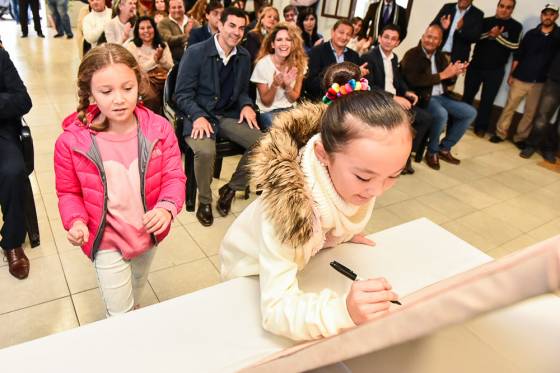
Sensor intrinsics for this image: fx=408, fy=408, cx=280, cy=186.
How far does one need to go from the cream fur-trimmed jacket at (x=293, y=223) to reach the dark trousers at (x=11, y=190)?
1519 millimetres

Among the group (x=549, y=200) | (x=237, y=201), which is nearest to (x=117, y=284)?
(x=237, y=201)

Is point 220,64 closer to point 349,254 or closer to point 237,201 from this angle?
point 237,201

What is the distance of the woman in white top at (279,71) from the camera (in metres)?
3.16

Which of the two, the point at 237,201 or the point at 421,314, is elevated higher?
the point at 421,314

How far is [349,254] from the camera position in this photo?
48.4 inches

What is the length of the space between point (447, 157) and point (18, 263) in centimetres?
407

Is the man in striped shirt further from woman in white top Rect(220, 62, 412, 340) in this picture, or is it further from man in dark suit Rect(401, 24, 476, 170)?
woman in white top Rect(220, 62, 412, 340)

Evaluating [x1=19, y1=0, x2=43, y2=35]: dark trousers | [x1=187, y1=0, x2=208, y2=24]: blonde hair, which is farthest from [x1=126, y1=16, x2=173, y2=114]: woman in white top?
[x1=19, y1=0, x2=43, y2=35]: dark trousers

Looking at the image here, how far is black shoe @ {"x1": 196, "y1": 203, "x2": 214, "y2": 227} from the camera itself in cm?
277

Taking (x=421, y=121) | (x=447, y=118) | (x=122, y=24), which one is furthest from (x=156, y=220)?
(x=122, y=24)

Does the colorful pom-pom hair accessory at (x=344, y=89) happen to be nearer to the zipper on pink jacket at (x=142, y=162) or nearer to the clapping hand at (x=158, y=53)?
the zipper on pink jacket at (x=142, y=162)

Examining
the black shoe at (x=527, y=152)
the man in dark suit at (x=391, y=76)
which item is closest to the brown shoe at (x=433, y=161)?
the man in dark suit at (x=391, y=76)

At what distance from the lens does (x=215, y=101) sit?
2.91 m

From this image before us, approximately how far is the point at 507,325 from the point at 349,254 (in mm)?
484
